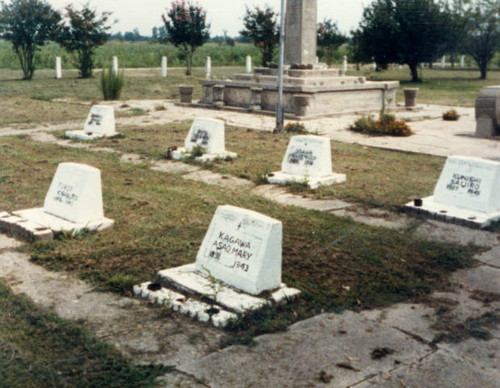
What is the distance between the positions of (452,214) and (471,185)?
0.43 meters

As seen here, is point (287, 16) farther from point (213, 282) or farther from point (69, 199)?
point (213, 282)

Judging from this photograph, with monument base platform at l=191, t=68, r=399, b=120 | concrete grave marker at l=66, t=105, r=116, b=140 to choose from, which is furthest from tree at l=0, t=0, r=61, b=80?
concrete grave marker at l=66, t=105, r=116, b=140

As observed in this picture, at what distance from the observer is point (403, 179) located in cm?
855

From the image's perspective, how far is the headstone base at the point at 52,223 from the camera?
5785 mm

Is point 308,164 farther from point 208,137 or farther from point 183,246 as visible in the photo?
point 183,246

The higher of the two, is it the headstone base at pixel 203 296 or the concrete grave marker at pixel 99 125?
the concrete grave marker at pixel 99 125

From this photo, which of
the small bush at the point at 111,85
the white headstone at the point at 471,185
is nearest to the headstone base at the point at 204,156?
the white headstone at the point at 471,185

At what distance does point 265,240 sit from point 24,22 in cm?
2555

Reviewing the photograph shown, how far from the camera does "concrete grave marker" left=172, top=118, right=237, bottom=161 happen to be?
9.70 m

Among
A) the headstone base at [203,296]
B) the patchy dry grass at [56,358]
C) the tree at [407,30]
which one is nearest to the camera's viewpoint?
the patchy dry grass at [56,358]

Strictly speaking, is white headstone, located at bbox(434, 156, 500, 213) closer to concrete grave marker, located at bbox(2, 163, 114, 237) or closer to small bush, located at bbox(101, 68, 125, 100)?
concrete grave marker, located at bbox(2, 163, 114, 237)

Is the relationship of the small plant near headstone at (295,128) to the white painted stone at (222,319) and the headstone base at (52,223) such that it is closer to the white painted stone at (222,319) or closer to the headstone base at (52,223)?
the headstone base at (52,223)

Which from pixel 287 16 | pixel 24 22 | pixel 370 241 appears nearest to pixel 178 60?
pixel 24 22

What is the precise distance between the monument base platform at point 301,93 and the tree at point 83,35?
1201cm
